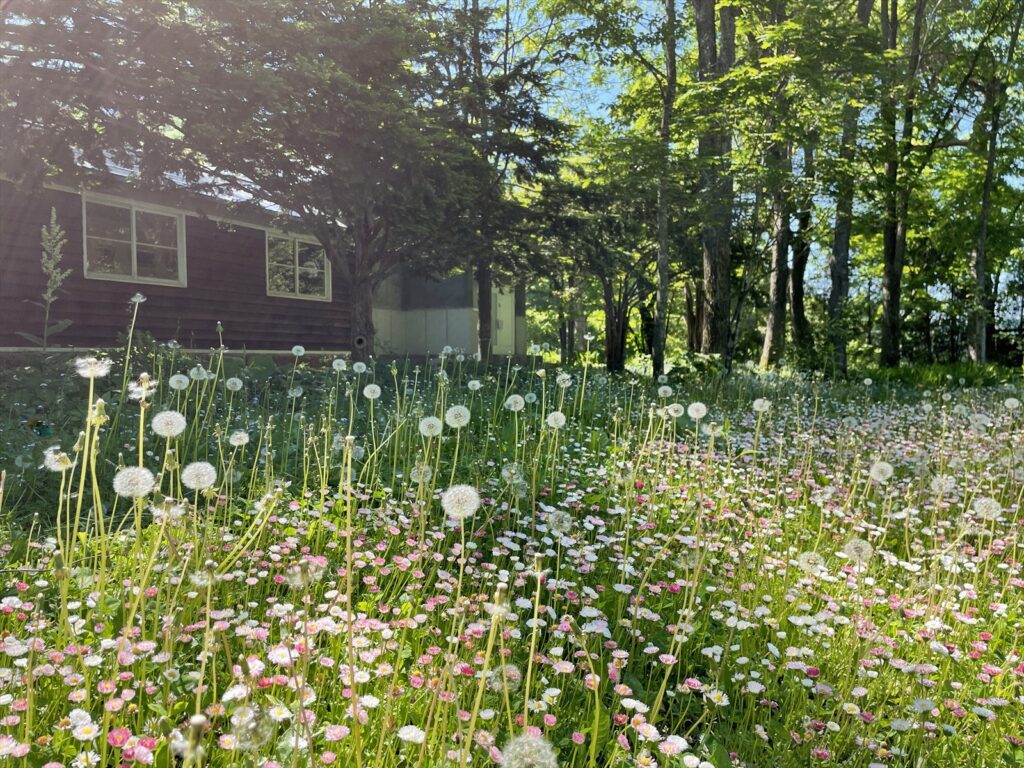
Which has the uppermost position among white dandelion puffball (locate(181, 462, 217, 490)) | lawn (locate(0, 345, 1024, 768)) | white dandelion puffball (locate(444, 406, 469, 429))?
white dandelion puffball (locate(444, 406, 469, 429))

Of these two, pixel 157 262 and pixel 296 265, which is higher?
pixel 296 265

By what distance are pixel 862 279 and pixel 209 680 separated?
139 ft

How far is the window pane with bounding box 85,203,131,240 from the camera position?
1305cm

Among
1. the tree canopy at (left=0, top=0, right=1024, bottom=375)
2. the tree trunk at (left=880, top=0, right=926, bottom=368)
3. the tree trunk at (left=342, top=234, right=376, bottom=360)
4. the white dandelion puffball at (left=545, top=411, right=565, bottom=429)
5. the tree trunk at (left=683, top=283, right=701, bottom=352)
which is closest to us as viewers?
the white dandelion puffball at (left=545, top=411, right=565, bottom=429)

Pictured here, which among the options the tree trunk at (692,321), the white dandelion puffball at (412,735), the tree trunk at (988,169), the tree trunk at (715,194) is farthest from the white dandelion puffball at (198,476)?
the tree trunk at (692,321)

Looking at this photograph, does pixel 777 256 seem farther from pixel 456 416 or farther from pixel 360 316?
pixel 456 416

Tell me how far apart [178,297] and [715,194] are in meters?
10.8

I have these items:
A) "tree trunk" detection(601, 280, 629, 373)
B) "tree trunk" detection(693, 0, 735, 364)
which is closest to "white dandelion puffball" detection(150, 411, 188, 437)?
"tree trunk" detection(693, 0, 735, 364)

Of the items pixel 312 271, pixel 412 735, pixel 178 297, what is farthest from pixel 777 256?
pixel 412 735

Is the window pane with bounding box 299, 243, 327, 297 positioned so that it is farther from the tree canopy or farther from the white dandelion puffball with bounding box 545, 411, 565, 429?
the white dandelion puffball with bounding box 545, 411, 565, 429

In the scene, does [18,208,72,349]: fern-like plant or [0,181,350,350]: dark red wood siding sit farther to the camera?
[0,181,350,350]: dark red wood siding

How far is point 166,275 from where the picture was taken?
46.4ft

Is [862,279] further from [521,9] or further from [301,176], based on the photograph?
[301,176]

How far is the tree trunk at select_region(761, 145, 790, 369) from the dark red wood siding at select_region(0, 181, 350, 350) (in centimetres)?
1062
